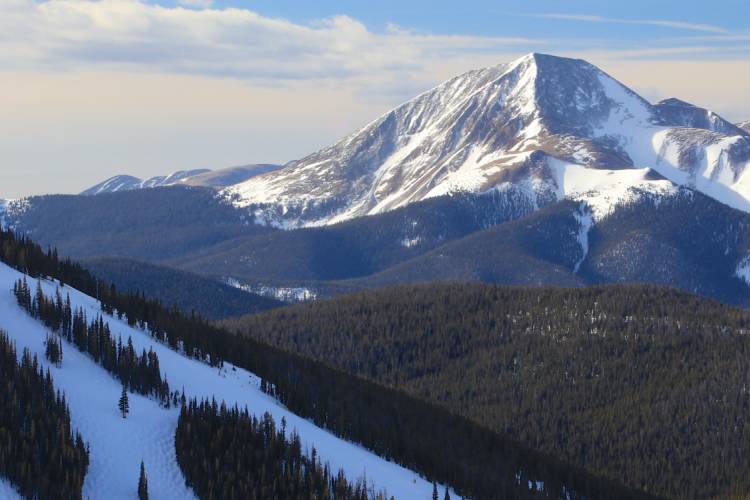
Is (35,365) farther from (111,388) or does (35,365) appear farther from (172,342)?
(172,342)

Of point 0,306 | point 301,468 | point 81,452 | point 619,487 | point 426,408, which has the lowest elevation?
point 619,487

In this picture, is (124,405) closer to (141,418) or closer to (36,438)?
(141,418)

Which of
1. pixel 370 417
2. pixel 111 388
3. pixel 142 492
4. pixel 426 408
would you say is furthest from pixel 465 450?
pixel 142 492

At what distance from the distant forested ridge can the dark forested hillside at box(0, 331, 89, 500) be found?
36814mm

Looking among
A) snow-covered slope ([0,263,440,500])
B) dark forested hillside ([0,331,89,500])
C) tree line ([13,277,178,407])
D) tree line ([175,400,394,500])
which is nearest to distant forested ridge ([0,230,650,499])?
snow-covered slope ([0,263,440,500])

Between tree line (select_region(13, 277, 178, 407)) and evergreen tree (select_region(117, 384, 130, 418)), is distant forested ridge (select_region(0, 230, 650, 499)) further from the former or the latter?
evergreen tree (select_region(117, 384, 130, 418))

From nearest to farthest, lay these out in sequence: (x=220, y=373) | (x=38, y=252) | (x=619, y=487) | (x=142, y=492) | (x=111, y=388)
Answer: (x=142, y=492), (x=111, y=388), (x=220, y=373), (x=38, y=252), (x=619, y=487)

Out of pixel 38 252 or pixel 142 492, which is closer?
pixel 142 492

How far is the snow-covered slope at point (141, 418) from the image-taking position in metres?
82.2

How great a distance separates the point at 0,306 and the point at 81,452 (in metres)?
29.8

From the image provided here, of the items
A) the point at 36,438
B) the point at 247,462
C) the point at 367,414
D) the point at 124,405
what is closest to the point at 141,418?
the point at 124,405

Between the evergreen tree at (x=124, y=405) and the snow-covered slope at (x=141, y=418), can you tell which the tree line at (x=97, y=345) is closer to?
the snow-covered slope at (x=141, y=418)

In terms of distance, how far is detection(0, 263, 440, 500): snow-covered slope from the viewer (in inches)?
3238

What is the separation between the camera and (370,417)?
145 m
